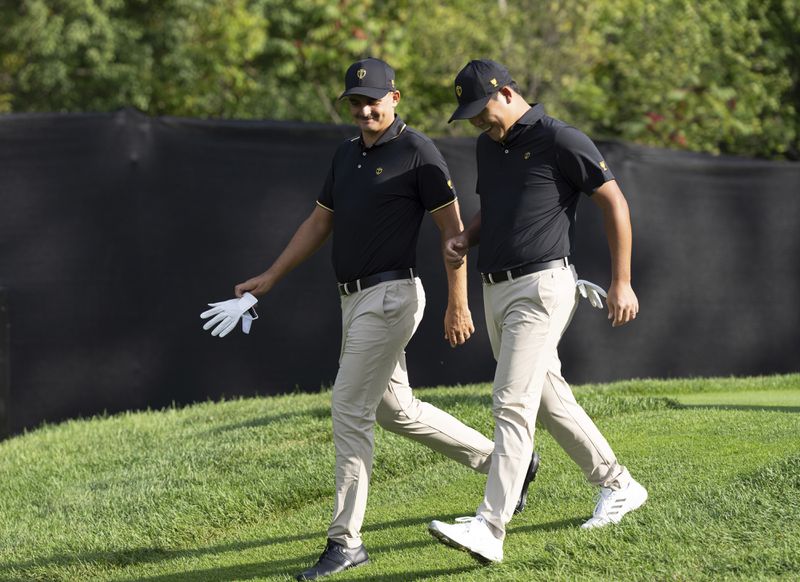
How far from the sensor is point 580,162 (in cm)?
480

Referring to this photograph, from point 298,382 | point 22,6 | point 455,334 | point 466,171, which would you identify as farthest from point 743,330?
point 22,6

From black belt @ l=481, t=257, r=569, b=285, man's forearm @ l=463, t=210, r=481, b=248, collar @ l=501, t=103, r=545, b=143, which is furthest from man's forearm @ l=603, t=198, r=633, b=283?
man's forearm @ l=463, t=210, r=481, b=248

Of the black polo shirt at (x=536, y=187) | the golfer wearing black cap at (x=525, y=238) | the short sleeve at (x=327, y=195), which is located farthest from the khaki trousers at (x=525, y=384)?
the short sleeve at (x=327, y=195)

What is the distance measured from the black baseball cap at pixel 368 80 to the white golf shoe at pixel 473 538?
1726 millimetres

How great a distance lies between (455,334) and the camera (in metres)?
5.31

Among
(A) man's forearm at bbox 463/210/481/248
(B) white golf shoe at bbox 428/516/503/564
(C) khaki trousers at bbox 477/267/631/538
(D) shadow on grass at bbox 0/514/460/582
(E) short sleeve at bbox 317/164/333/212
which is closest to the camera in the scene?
(B) white golf shoe at bbox 428/516/503/564

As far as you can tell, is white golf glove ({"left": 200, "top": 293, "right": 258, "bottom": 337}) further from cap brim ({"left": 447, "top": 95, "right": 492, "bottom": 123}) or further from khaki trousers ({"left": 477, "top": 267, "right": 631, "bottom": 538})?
cap brim ({"left": 447, "top": 95, "right": 492, "bottom": 123})

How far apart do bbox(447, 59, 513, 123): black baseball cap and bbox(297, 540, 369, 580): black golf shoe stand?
5.72ft

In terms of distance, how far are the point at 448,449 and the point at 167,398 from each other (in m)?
4.62

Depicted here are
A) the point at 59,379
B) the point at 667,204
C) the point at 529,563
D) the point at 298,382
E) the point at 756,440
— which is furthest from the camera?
the point at 667,204

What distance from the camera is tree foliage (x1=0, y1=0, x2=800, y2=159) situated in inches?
755

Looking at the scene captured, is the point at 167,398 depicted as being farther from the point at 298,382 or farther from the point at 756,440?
the point at 756,440

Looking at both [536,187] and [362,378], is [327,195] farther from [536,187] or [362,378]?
[536,187]

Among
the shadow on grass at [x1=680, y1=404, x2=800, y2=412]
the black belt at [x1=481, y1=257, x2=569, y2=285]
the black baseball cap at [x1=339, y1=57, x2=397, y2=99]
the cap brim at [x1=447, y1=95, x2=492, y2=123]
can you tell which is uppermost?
the black baseball cap at [x1=339, y1=57, x2=397, y2=99]
